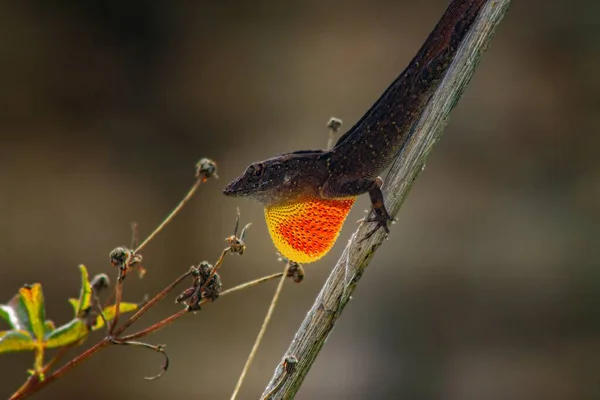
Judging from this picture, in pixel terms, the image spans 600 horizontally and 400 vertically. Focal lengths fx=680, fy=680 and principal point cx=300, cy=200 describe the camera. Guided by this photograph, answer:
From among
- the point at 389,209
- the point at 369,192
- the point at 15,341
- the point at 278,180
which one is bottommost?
the point at 15,341

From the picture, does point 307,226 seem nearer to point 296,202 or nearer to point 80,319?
point 296,202

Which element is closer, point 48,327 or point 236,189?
Result: point 48,327

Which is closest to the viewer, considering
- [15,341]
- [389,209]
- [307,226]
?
[15,341]

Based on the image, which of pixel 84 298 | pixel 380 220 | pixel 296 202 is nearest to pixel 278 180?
pixel 296 202

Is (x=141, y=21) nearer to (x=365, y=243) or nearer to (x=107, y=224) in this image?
(x=107, y=224)

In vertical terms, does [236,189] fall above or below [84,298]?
above

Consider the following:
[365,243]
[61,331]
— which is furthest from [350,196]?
[61,331]

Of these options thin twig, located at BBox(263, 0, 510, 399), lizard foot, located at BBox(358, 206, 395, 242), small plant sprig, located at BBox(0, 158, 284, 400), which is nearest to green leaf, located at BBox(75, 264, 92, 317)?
small plant sprig, located at BBox(0, 158, 284, 400)

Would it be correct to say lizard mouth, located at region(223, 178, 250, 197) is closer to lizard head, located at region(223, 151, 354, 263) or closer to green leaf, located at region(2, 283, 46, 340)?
lizard head, located at region(223, 151, 354, 263)
